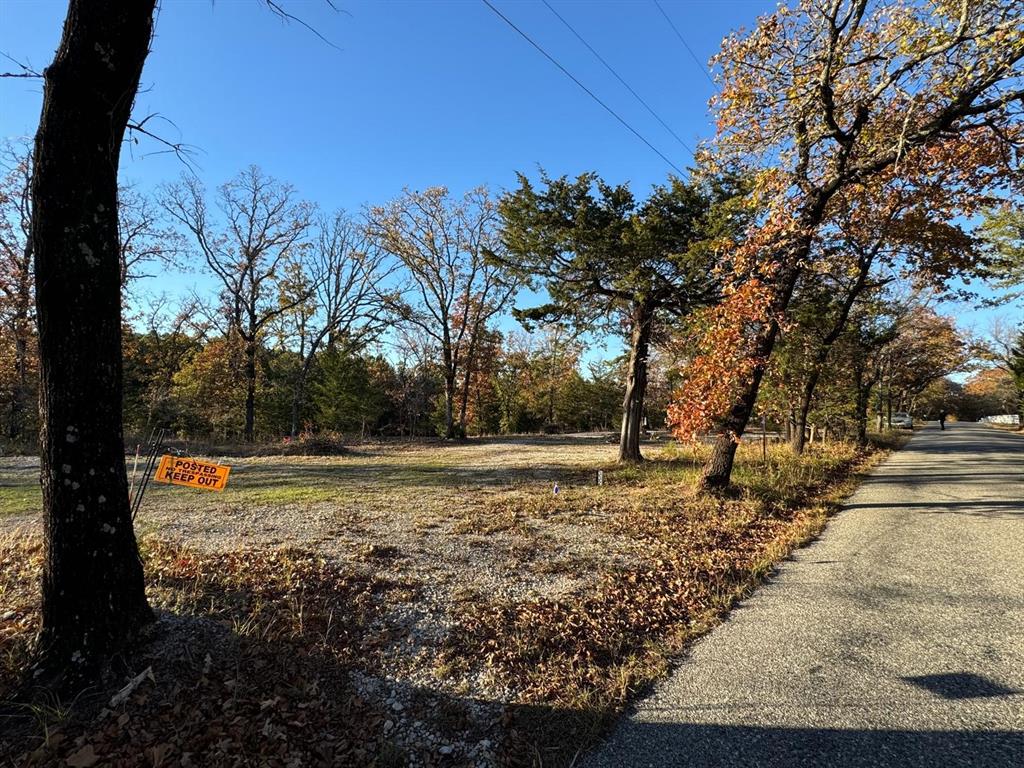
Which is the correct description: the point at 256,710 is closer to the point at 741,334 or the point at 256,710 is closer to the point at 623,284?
the point at 741,334

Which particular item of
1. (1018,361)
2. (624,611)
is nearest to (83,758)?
(624,611)

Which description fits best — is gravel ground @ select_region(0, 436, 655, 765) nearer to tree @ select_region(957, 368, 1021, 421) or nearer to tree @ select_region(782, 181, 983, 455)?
tree @ select_region(782, 181, 983, 455)

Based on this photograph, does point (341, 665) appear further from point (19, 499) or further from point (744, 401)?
point (19, 499)

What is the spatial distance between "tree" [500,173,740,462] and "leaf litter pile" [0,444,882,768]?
310 inches

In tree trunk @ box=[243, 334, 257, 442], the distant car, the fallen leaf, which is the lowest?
the fallen leaf

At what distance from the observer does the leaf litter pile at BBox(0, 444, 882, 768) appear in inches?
97.0

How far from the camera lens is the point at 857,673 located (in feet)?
10.3

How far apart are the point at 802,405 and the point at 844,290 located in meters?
3.53

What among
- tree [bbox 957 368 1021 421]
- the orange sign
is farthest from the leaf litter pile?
tree [bbox 957 368 1021 421]

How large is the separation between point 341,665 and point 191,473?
300 cm

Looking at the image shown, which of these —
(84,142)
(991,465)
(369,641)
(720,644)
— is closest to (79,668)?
(369,641)

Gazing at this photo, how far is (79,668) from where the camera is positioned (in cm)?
275

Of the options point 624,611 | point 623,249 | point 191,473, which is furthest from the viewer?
point 623,249

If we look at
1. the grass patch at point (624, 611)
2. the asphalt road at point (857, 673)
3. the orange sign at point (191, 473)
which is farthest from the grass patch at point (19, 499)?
the asphalt road at point (857, 673)
